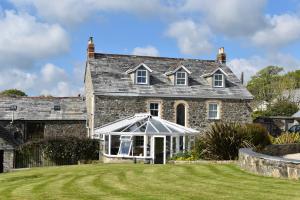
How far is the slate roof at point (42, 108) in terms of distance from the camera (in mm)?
34375

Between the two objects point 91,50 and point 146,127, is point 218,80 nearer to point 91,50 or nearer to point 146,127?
point 91,50

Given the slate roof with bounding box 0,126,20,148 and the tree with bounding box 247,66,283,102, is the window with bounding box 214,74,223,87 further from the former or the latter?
the tree with bounding box 247,66,283,102

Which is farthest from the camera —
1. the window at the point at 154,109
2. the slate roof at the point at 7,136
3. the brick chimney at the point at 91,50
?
the brick chimney at the point at 91,50

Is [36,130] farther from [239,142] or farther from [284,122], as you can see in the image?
[284,122]

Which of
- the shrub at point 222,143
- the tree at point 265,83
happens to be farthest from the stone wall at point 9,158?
the tree at point 265,83

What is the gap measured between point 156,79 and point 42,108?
962 cm

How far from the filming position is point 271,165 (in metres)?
12.5

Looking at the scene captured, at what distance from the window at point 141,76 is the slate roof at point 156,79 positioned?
0.48 m

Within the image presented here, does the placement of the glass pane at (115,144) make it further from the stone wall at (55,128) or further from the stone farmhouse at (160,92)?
the stone wall at (55,128)

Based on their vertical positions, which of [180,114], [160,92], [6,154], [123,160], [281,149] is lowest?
[123,160]

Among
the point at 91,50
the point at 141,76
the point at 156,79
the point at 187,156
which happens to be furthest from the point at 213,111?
the point at 187,156

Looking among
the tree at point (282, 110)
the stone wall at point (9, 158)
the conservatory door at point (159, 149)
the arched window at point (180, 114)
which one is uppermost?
the tree at point (282, 110)

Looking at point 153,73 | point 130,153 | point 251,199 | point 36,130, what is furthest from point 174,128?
point 251,199

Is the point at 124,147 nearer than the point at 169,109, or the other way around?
the point at 124,147
